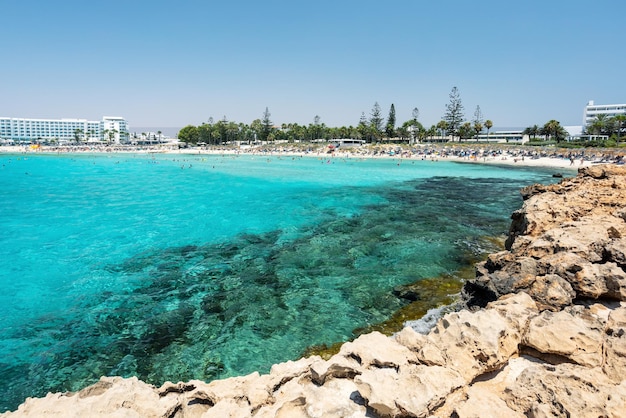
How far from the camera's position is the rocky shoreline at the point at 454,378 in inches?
120

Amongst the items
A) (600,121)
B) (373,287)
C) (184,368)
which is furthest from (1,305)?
(600,121)

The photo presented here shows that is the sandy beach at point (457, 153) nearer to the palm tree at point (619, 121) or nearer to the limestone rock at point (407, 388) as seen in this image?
the palm tree at point (619, 121)

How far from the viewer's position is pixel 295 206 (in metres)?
21.2

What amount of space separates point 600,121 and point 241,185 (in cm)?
8156

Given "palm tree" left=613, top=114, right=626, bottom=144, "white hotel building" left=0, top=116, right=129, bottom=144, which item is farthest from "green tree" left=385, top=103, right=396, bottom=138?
"white hotel building" left=0, top=116, right=129, bottom=144

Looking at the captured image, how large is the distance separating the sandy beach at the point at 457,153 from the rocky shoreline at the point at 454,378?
4875 centimetres

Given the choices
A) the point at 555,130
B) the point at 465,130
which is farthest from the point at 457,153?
the point at 555,130

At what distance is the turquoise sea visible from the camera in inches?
250

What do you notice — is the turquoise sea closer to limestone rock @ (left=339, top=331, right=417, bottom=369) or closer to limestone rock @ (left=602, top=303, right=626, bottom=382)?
limestone rock @ (left=339, top=331, right=417, bottom=369)

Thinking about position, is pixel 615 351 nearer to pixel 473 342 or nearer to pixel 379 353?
pixel 473 342

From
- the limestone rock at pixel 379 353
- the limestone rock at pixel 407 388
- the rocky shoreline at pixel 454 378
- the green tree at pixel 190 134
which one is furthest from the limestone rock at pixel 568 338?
the green tree at pixel 190 134

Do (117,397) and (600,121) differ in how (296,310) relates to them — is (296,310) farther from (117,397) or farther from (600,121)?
(600,121)

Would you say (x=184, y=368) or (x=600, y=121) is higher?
(x=600, y=121)

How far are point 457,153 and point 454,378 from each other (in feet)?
238
